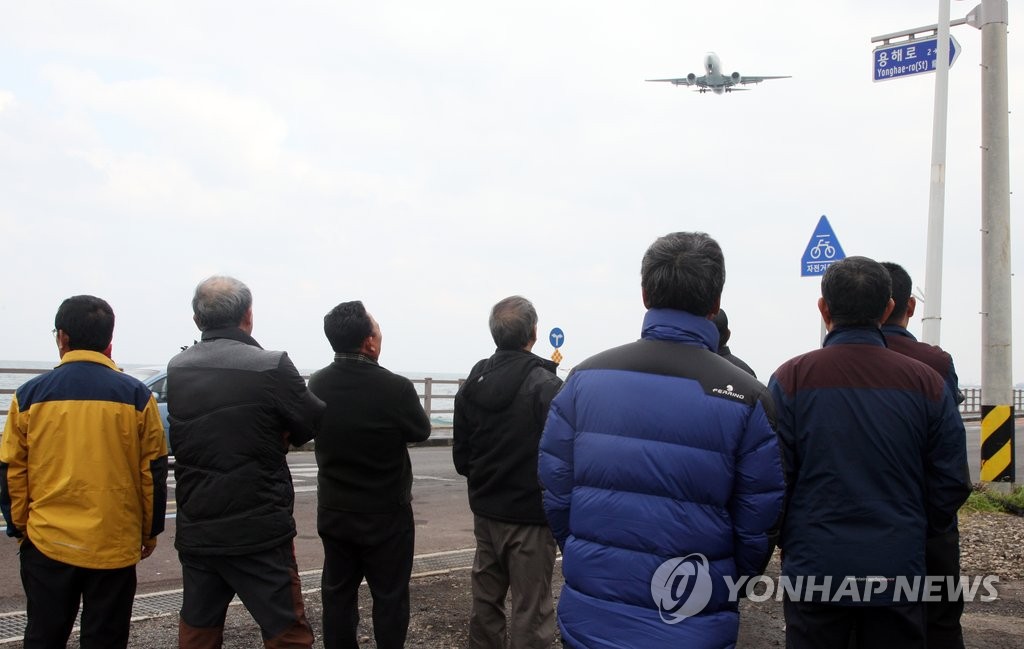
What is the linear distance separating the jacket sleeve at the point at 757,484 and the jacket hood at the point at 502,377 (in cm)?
185

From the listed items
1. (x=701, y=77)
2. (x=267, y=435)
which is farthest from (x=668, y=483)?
(x=701, y=77)

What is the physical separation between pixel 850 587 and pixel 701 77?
131ft

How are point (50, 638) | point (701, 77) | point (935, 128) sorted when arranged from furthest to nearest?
point (701, 77) < point (935, 128) < point (50, 638)

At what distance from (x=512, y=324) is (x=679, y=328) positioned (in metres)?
1.81

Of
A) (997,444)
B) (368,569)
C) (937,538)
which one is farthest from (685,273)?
(997,444)

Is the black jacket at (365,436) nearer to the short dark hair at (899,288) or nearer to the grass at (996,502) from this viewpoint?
the short dark hair at (899,288)

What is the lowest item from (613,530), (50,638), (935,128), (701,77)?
(50,638)

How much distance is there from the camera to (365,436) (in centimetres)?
441

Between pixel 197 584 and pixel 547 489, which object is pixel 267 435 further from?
pixel 547 489

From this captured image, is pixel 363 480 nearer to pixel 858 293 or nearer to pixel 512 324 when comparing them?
pixel 512 324

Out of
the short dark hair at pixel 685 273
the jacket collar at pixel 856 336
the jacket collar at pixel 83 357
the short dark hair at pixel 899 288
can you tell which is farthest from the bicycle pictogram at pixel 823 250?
the jacket collar at pixel 83 357

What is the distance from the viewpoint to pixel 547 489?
3037 millimetres

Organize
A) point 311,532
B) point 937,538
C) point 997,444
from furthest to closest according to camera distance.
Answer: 1. point 311,532
2. point 997,444
3. point 937,538

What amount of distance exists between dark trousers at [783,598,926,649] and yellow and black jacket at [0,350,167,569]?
8.66ft
